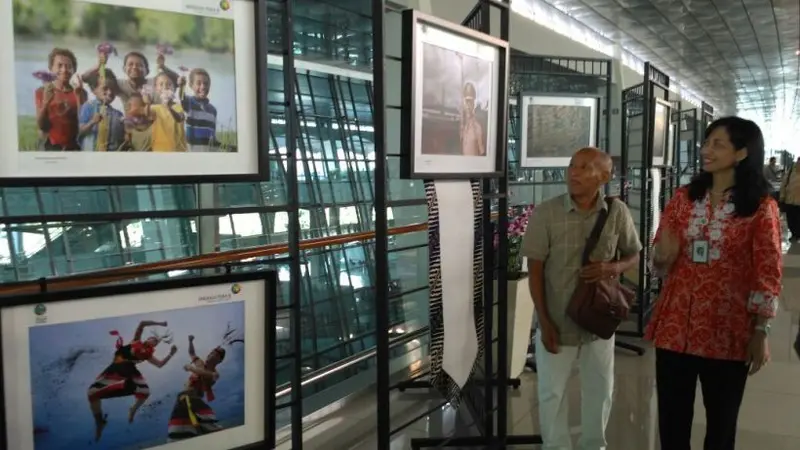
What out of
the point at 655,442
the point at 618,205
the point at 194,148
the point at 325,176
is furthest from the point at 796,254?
the point at 194,148

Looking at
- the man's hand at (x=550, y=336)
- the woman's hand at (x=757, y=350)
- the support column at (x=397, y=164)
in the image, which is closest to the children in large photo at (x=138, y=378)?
the man's hand at (x=550, y=336)

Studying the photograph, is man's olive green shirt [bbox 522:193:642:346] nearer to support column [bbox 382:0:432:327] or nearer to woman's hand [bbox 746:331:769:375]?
woman's hand [bbox 746:331:769:375]

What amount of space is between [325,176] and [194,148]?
6205mm

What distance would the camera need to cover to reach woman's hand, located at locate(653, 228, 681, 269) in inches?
87.9

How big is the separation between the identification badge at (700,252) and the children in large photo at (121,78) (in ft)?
5.11

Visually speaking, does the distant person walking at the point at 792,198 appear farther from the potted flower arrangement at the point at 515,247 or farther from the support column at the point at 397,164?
the potted flower arrangement at the point at 515,247

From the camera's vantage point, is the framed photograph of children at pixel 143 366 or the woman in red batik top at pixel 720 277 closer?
the framed photograph of children at pixel 143 366

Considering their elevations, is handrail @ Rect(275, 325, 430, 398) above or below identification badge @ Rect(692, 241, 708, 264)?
below

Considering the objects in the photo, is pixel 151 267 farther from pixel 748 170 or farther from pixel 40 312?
pixel 748 170

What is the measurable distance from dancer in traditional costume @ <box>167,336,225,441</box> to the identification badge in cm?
157

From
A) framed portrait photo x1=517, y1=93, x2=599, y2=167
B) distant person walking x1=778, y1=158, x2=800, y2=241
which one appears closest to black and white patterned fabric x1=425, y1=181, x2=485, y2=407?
framed portrait photo x1=517, y1=93, x2=599, y2=167

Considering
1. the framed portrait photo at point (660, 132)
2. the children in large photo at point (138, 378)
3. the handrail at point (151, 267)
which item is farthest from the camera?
the framed portrait photo at point (660, 132)

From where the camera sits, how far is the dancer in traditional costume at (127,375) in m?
1.48

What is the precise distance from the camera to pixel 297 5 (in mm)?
6676
